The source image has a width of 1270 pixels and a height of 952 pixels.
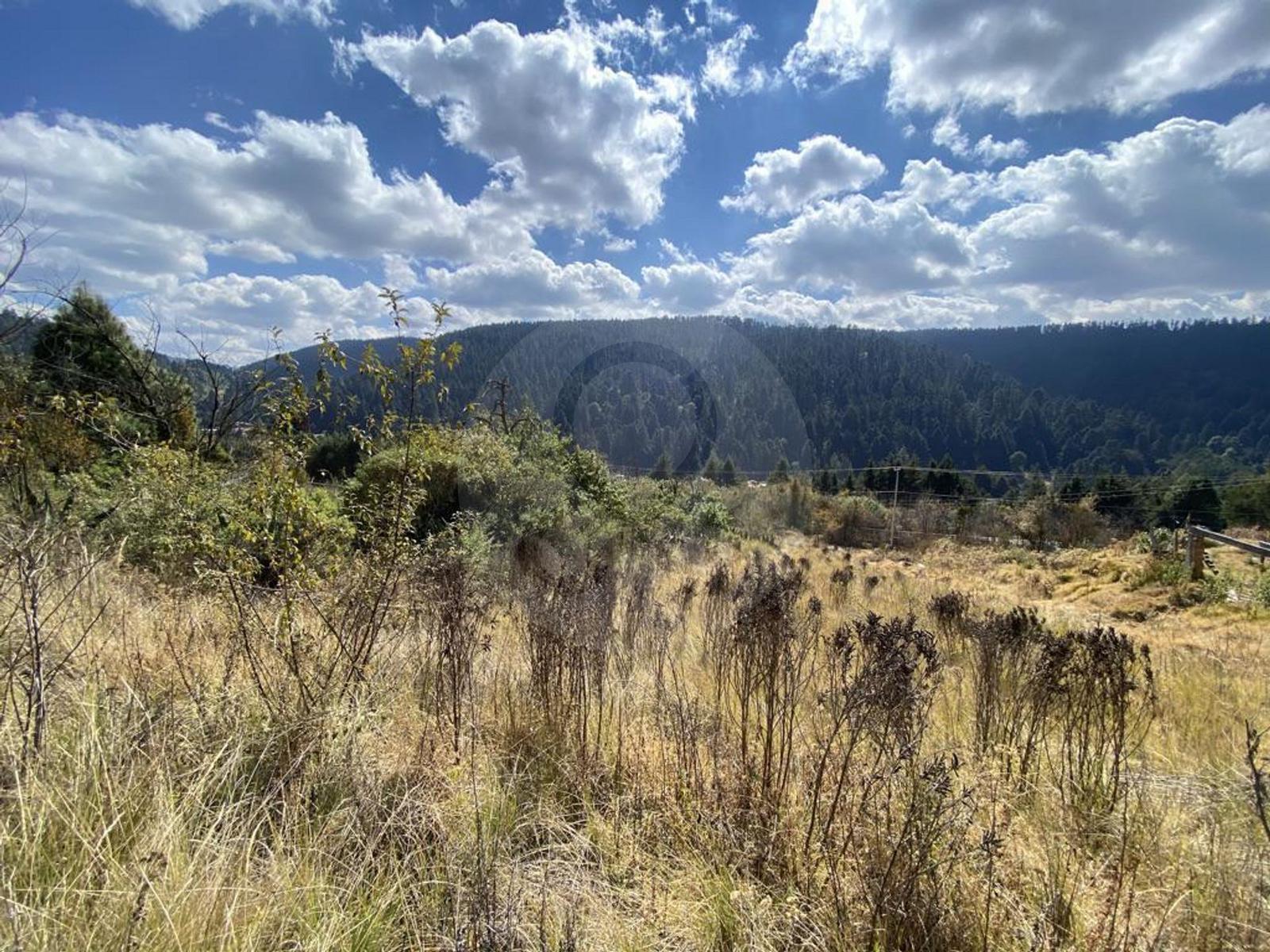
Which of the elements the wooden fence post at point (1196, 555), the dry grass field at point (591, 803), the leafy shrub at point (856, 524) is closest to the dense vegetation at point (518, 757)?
the dry grass field at point (591, 803)

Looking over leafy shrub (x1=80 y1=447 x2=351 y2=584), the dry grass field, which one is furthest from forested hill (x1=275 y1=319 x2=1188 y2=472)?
the dry grass field

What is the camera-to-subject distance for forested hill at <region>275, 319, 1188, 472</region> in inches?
4395

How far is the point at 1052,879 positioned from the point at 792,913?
100 centimetres

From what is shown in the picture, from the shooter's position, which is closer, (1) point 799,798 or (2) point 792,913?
(2) point 792,913

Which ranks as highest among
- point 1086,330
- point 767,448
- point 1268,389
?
point 1086,330

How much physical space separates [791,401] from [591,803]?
130 meters

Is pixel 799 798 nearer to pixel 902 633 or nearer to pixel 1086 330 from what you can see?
pixel 902 633

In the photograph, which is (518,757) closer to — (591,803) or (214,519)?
(591,803)

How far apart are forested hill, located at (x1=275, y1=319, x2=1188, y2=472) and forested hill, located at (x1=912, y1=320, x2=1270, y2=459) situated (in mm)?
7828

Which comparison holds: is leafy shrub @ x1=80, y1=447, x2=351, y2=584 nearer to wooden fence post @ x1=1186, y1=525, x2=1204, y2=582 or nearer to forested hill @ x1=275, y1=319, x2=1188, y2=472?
wooden fence post @ x1=1186, y1=525, x2=1204, y2=582

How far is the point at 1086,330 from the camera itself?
17225cm

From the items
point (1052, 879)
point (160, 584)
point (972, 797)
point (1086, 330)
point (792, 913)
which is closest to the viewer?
point (792, 913)

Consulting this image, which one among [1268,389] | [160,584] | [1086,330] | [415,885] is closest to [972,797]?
[415,885]

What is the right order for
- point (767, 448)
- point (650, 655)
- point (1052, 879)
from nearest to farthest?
point (1052, 879) → point (650, 655) → point (767, 448)
